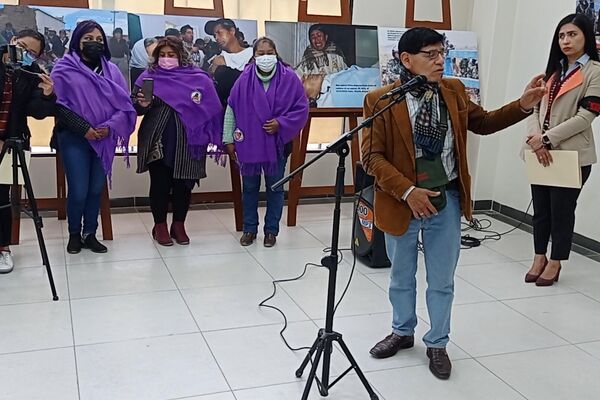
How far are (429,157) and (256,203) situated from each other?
6.35 ft

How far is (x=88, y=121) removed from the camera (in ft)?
12.2

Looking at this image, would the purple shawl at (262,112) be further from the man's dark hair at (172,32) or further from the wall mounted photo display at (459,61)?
the wall mounted photo display at (459,61)

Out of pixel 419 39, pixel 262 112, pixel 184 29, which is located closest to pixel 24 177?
pixel 262 112

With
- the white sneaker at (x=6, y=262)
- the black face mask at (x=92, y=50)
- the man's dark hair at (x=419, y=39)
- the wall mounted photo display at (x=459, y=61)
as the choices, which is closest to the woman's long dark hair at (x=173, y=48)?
the black face mask at (x=92, y=50)

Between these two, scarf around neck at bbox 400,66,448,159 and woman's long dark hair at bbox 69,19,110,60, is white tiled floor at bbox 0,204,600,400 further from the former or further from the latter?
woman's long dark hair at bbox 69,19,110,60

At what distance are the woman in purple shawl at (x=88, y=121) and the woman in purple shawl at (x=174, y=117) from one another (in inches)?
5.4

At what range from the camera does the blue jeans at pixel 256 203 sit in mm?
4113

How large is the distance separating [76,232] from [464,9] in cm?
357

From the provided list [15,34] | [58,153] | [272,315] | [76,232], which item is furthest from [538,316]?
[15,34]

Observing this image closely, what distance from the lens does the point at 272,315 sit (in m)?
3.05

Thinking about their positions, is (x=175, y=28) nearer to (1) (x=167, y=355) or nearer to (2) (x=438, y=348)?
(1) (x=167, y=355)

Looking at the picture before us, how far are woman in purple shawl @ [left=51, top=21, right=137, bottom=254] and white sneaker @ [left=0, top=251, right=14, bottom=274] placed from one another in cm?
38

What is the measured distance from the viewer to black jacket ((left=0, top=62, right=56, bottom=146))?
333 cm

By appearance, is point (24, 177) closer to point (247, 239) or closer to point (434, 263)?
point (247, 239)
